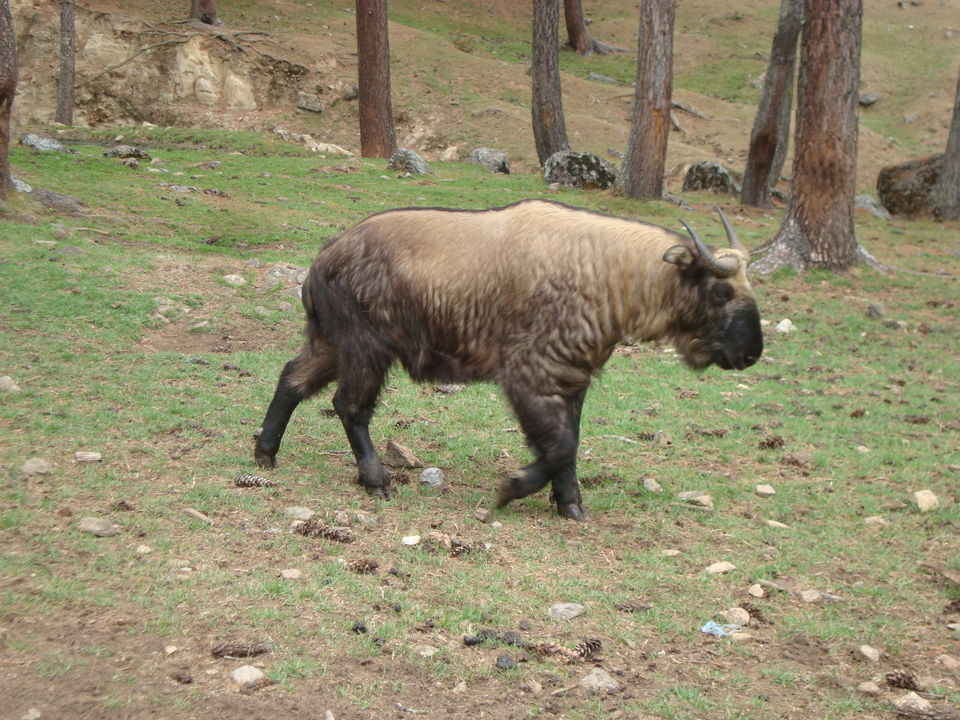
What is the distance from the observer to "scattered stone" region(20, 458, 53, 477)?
528 centimetres

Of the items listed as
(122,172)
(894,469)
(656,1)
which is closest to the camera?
(894,469)

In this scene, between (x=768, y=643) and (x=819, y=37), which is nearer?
(x=768, y=643)

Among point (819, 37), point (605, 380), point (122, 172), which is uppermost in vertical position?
point (819, 37)

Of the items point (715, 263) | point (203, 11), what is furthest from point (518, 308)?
point (203, 11)

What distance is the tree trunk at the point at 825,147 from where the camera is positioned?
12852 mm

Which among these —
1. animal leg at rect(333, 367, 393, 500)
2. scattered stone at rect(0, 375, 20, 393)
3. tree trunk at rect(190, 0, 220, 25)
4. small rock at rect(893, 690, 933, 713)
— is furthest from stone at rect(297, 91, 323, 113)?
small rock at rect(893, 690, 933, 713)

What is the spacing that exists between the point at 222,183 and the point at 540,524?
35.5ft

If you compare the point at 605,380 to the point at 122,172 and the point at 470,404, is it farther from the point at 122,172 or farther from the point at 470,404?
the point at 122,172

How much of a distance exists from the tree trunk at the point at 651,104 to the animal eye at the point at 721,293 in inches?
447

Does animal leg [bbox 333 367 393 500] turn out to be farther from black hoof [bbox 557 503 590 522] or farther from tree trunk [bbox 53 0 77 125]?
tree trunk [bbox 53 0 77 125]

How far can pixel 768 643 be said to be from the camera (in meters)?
4.50

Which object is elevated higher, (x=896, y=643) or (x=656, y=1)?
(x=656, y=1)

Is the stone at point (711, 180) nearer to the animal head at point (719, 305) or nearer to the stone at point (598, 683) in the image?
the animal head at point (719, 305)

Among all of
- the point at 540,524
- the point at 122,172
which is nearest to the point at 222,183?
the point at 122,172
